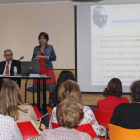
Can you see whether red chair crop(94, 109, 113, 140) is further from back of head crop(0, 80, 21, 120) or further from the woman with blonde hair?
back of head crop(0, 80, 21, 120)

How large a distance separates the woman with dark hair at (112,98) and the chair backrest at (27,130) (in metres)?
0.91

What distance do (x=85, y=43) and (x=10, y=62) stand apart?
1.75 m

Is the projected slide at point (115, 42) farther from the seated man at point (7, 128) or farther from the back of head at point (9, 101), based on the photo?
the seated man at point (7, 128)

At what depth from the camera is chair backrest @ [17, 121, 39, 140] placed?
176 cm

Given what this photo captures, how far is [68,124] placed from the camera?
1.23 meters

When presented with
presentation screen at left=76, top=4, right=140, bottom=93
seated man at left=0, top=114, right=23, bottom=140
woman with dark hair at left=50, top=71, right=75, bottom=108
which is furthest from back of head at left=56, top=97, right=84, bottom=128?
presentation screen at left=76, top=4, right=140, bottom=93

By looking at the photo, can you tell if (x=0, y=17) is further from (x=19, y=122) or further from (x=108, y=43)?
(x=19, y=122)

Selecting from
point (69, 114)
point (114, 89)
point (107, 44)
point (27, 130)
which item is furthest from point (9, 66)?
point (69, 114)

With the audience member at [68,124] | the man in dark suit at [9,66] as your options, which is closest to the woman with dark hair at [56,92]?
the audience member at [68,124]

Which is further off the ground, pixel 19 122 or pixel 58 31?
pixel 58 31

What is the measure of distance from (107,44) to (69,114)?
3.91m

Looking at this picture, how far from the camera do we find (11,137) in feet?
4.80

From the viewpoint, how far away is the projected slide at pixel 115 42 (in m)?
4.83

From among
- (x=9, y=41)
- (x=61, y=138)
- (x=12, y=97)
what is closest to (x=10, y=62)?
(x=9, y=41)
